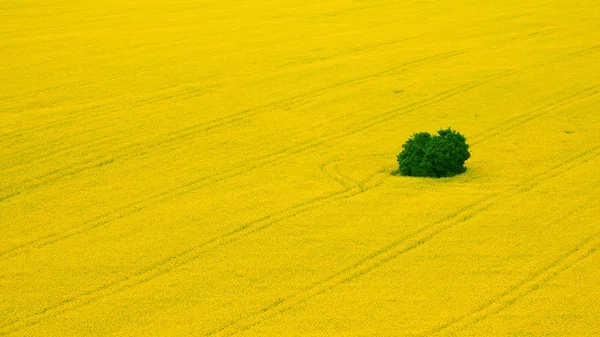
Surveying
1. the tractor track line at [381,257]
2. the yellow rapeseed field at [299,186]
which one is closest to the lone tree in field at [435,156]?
the yellow rapeseed field at [299,186]

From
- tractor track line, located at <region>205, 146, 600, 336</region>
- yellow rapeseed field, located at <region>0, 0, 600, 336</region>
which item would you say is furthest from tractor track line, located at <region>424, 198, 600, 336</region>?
tractor track line, located at <region>205, 146, 600, 336</region>

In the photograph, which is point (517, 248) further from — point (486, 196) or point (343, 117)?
point (343, 117)

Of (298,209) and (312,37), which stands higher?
(312,37)

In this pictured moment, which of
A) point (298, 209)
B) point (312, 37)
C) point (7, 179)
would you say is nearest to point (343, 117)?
point (298, 209)

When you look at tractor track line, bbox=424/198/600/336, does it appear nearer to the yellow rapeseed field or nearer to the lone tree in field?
the yellow rapeseed field

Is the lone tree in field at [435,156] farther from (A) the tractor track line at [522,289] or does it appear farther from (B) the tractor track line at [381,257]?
(A) the tractor track line at [522,289]

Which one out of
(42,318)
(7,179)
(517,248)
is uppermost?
(7,179)

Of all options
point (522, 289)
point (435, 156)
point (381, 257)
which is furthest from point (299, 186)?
point (522, 289)
